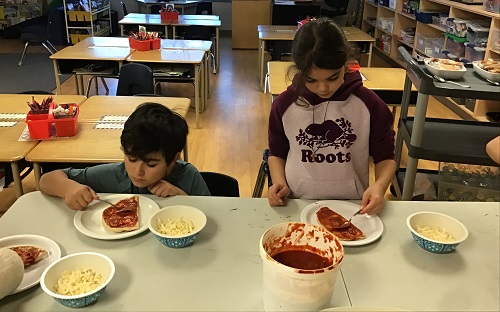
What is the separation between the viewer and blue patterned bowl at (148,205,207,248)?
1079 millimetres

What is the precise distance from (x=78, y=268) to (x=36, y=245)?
180mm

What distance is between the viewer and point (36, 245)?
1.07 meters

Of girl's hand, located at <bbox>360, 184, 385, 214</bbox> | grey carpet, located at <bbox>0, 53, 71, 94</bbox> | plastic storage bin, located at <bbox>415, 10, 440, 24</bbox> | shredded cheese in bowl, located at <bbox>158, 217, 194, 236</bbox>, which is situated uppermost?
plastic storage bin, located at <bbox>415, 10, 440, 24</bbox>

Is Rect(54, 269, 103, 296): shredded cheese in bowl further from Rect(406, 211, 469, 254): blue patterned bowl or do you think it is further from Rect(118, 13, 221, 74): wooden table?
Rect(118, 13, 221, 74): wooden table

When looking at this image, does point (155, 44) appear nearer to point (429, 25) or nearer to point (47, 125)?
point (47, 125)

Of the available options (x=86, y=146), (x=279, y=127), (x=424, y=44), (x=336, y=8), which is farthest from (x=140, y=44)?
(x=336, y=8)

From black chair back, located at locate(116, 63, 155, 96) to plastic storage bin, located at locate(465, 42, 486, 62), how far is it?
2961 millimetres

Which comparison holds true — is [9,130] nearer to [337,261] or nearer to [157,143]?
[157,143]

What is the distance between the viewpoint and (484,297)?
3.13 feet

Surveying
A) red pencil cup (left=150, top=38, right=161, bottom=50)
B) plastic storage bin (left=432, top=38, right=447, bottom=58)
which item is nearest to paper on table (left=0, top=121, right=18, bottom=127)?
red pencil cup (left=150, top=38, right=161, bottom=50)

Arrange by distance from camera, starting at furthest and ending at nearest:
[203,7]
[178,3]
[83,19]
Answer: [203,7]
[178,3]
[83,19]

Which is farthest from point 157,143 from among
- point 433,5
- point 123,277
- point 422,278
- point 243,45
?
point 243,45

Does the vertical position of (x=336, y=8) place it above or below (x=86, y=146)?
above

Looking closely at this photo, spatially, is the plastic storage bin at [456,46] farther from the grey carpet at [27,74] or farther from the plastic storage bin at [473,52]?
the grey carpet at [27,74]
